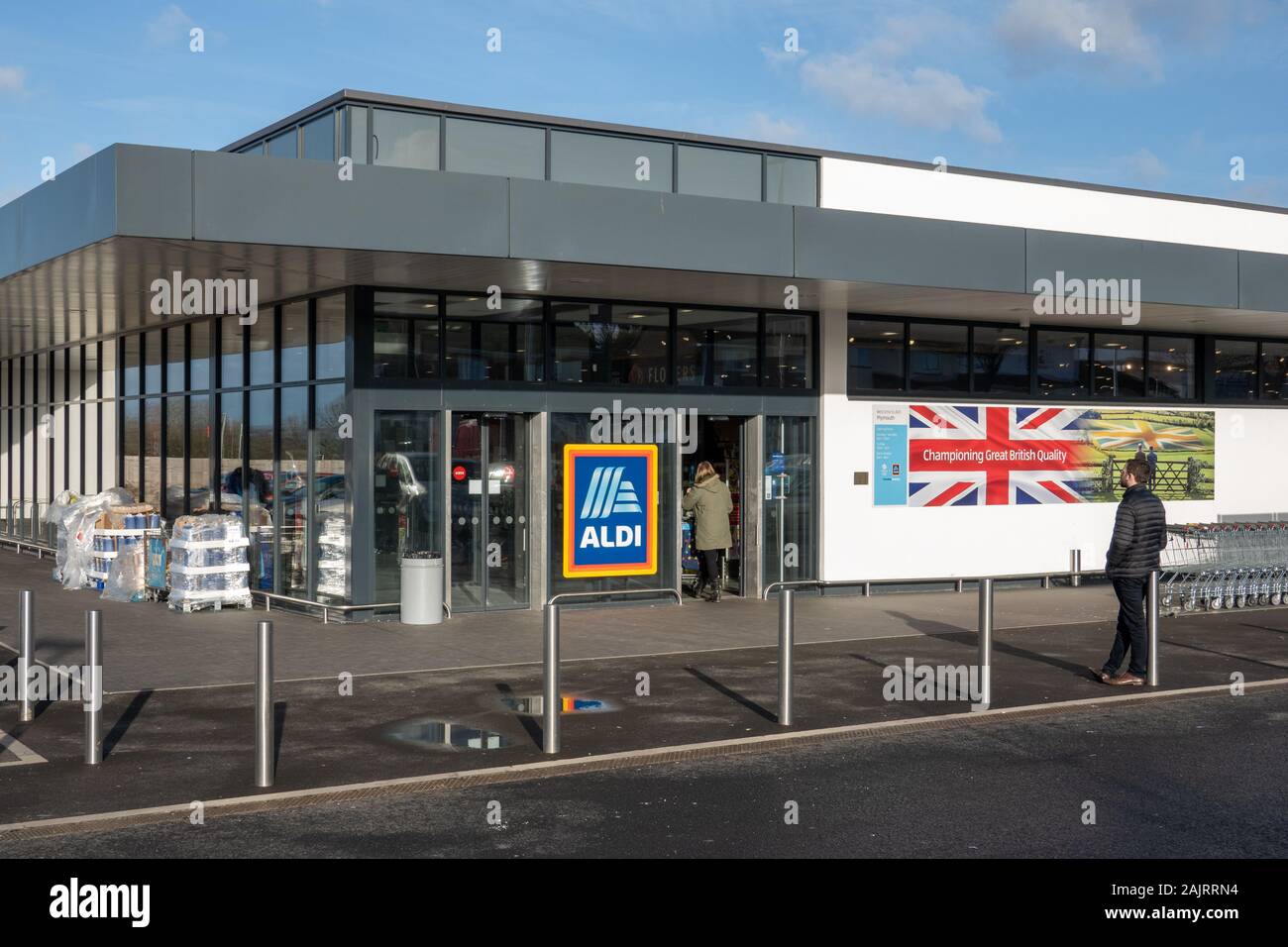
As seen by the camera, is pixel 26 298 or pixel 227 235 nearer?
pixel 227 235

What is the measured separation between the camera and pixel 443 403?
1588cm

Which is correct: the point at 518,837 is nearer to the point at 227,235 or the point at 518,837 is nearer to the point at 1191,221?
the point at 227,235

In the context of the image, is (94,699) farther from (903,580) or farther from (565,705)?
(903,580)

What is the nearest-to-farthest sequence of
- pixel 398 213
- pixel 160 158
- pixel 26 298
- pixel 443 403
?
pixel 160 158
pixel 398 213
pixel 443 403
pixel 26 298

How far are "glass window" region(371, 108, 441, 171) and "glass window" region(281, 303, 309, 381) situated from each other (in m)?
2.11

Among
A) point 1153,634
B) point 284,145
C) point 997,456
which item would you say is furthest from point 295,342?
point 1153,634

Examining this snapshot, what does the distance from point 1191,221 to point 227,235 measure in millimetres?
15464

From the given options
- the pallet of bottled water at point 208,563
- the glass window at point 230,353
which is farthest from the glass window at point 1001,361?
the pallet of bottled water at point 208,563

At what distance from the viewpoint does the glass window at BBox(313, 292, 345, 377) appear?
15680mm

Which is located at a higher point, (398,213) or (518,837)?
(398,213)

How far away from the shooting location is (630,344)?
1730 centimetres
